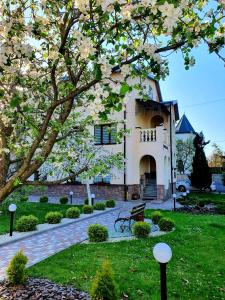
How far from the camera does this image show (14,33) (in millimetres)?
3842

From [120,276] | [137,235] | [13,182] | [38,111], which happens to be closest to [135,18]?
[13,182]

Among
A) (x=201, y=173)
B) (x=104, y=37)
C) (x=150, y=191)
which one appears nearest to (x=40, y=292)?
(x=104, y=37)

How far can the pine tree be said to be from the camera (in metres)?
29.3

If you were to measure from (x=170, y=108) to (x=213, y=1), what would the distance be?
72.0 ft

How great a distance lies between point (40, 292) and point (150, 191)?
17.5 m

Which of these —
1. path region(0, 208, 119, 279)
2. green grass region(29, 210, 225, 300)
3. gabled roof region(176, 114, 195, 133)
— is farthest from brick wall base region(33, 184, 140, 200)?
gabled roof region(176, 114, 195, 133)

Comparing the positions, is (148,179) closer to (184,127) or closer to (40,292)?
(40,292)

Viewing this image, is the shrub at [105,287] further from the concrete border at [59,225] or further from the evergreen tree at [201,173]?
the evergreen tree at [201,173]

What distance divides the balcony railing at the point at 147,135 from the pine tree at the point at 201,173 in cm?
951

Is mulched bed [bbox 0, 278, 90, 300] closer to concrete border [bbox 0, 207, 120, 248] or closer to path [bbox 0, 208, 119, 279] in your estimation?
path [bbox 0, 208, 119, 279]

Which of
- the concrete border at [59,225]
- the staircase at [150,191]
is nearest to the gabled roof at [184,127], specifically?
the staircase at [150,191]

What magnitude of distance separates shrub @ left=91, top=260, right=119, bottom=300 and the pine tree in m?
25.7

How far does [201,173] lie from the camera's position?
29.3 m

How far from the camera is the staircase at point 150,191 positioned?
22237mm
